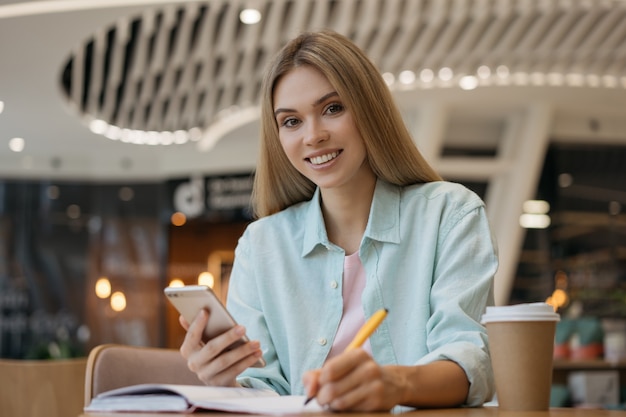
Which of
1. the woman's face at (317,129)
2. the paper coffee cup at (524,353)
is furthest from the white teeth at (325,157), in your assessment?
the paper coffee cup at (524,353)

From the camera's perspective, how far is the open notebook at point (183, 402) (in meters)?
1.17

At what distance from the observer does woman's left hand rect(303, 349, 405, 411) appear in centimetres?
114

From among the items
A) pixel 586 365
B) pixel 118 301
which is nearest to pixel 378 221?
pixel 586 365

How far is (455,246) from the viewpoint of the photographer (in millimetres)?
1640

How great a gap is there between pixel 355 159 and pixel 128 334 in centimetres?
929

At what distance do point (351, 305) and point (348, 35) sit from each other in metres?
5.32

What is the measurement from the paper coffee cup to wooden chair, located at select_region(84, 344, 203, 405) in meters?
0.77

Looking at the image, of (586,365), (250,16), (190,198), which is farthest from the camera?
(190,198)

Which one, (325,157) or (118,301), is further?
(118,301)

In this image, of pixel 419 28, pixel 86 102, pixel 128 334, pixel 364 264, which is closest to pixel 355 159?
pixel 364 264

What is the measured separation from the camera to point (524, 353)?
52.4 inches

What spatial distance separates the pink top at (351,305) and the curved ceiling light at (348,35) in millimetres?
4699

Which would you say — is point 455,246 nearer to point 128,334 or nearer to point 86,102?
point 86,102

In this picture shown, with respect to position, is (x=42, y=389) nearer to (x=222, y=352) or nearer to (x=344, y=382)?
(x=222, y=352)
